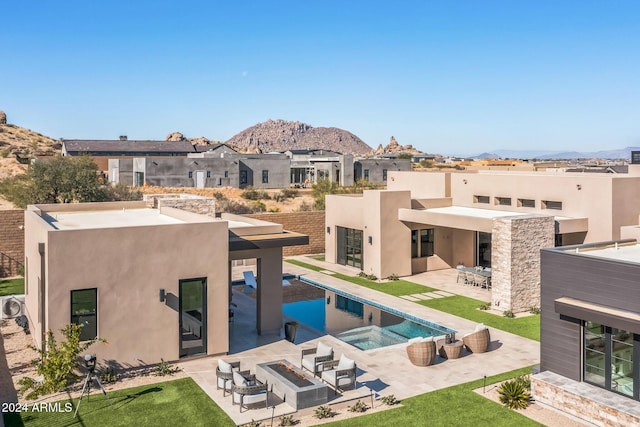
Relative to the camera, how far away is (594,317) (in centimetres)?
1108

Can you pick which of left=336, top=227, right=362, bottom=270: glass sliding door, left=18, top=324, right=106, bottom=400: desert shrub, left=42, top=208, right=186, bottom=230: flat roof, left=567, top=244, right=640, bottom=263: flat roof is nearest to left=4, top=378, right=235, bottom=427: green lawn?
left=18, top=324, right=106, bottom=400: desert shrub

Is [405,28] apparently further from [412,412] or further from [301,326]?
[412,412]

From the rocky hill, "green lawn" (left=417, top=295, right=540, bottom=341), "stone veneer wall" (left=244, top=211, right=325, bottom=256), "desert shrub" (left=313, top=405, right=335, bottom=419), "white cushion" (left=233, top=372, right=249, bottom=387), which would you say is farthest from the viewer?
the rocky hill

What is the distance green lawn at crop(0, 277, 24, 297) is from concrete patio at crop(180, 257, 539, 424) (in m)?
9.06

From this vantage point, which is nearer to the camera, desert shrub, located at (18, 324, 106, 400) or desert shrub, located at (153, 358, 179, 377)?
desert shrub, located at (18, 324, 106, 400)

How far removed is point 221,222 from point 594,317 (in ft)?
28.3

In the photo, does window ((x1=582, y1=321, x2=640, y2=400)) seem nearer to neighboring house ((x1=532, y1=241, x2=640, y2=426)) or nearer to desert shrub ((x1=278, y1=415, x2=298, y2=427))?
neighboring house ((x1=532, y1=241, x2=640, y2=426))

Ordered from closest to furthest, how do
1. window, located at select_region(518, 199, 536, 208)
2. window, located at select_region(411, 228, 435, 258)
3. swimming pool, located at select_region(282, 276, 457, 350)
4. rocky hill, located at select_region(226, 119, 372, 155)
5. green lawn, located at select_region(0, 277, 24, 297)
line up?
swimming pool, located at select_region(282, 276, 457, 350)
green lawn, located at select_region(0, 277, 24, 297)
window, located at select_region(518, 199, 536, 208)
window, located at select_region(411, 228, 435, 258)
rocky hill, located at select_region(226, 119, 372, 155)

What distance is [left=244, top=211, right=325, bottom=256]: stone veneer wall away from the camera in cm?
3195

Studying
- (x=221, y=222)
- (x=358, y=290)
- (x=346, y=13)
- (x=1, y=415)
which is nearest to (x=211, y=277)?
(x=221, y=222)

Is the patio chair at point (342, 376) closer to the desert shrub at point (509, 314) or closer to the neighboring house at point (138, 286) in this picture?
the neighboring house at point (138, 286)

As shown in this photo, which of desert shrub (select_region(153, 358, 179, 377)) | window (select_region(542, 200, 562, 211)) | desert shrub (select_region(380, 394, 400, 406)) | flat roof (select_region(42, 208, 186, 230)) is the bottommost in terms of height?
desert shrub (select_region(380, 394, 400, 406))

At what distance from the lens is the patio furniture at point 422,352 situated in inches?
561

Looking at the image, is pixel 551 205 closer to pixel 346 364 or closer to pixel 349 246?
pixel 349 246
